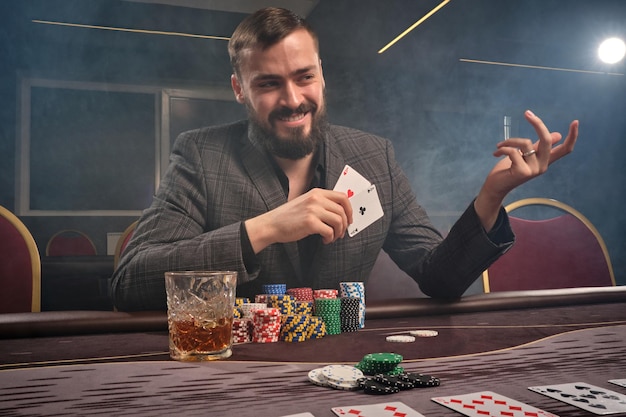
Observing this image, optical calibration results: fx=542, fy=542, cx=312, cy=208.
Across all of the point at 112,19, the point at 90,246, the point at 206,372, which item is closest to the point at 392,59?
the point at 112,19

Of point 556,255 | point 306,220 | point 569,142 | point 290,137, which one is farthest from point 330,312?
point 556,255

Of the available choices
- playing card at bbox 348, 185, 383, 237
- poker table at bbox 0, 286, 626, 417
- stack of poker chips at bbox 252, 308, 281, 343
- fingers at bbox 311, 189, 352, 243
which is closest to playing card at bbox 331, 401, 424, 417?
poker table at bbox 0, 286, 626, 417

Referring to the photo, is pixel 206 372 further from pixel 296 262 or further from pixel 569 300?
pixel 296 262

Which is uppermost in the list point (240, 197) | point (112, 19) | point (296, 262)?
point (112, 19)

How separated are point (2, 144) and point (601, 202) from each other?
362 cm

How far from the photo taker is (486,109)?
11.1ft

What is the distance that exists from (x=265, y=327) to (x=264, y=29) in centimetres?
156

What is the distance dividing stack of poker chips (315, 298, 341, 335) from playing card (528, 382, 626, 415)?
1.51 ft

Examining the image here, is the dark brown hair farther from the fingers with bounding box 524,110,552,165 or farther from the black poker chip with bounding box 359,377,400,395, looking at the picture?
the black poker chip with bounding box 359,377,400,395

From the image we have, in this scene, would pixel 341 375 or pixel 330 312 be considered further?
pixel 330 312

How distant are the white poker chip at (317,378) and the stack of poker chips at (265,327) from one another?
0.27 meters

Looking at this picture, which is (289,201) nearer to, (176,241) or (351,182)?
(176,241)

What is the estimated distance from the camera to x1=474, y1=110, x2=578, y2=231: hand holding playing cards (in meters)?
1.42

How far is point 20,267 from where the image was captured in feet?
5.49
